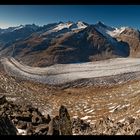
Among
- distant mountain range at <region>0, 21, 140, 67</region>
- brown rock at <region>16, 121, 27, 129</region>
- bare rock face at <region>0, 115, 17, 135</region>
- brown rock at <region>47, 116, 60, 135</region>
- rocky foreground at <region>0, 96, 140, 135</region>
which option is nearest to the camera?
bare rock face at <region>0, 115, 17, 135</region>

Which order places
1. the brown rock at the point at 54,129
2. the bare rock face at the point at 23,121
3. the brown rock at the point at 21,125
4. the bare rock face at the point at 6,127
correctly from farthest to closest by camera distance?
the brown rock at the point at 21,125, the bare rock face at the point at 23,121, the brown rock at the point at 54,129, the bare rock face at the point at 6,127

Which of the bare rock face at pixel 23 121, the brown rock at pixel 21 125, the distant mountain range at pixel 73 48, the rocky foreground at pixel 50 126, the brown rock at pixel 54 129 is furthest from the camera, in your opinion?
the distant mountain range at pixel 73 48

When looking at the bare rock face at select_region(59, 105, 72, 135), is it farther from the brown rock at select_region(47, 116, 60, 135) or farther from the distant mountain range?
the distant mountain range

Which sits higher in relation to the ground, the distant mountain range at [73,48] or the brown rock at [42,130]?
the distant mountain range at [73,48]

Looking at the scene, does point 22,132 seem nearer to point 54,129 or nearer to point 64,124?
point 54,129

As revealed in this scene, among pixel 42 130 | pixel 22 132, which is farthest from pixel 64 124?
pixel 22 132

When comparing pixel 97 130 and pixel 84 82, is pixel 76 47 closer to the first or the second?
pixel 84 82

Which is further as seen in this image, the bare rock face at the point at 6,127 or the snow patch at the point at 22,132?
the snow patch at the point at 22,132

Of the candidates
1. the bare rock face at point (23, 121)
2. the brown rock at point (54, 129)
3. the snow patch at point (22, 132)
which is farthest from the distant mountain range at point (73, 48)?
the brown rock at point (54, 129)

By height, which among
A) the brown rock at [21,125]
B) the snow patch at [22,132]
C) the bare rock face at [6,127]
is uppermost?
the bare rock face at [6,127]

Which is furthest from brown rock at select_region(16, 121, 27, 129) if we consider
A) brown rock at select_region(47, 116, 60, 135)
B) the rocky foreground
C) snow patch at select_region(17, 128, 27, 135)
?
brown rock at select_region(47, 116, 60, 135)

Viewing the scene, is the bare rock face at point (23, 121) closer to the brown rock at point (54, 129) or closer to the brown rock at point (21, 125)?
the brown rock at point (21, 125)

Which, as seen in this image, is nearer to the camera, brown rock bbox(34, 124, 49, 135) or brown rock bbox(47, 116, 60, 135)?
brown rock bbox(47, 116, 60, 135)
